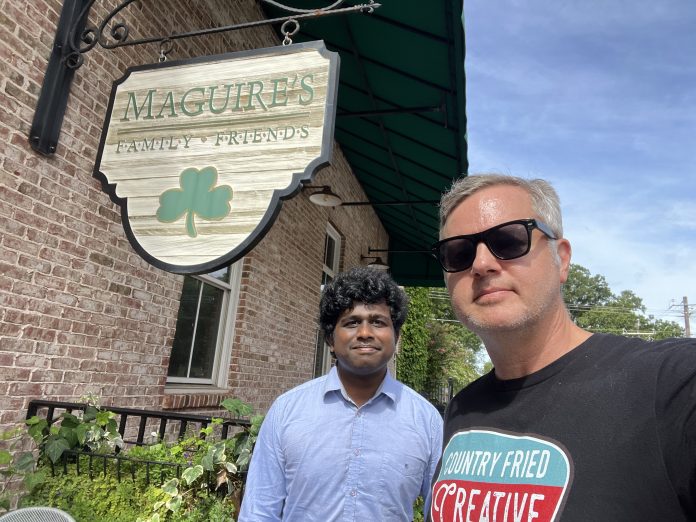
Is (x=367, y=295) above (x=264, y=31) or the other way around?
the other way around

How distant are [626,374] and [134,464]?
8.06 ft

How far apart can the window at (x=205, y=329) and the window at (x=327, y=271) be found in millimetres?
2649

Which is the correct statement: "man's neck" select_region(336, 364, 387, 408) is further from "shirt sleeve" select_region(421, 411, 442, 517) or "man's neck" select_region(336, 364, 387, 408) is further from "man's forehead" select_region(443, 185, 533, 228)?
"man's forehead" select_region(443, 185, 533, 228)

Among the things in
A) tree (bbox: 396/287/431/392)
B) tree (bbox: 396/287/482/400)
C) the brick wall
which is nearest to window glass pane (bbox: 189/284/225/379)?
the brick wall

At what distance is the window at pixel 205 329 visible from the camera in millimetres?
3971

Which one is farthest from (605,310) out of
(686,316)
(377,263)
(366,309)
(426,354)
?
(366,309)

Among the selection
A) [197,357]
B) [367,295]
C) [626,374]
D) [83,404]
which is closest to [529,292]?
[626,374]

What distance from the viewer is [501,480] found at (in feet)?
3.09

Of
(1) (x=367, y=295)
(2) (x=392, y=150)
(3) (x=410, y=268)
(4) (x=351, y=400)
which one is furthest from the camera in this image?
(3) (x=410, y=268)

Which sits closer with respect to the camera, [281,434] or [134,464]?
[281,434]

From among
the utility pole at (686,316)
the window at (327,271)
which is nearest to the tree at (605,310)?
the utility pole at (686,316)

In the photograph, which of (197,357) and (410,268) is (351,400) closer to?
(197,357)

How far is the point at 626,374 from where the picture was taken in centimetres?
90

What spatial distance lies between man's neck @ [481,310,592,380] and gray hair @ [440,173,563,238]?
0.78ft
